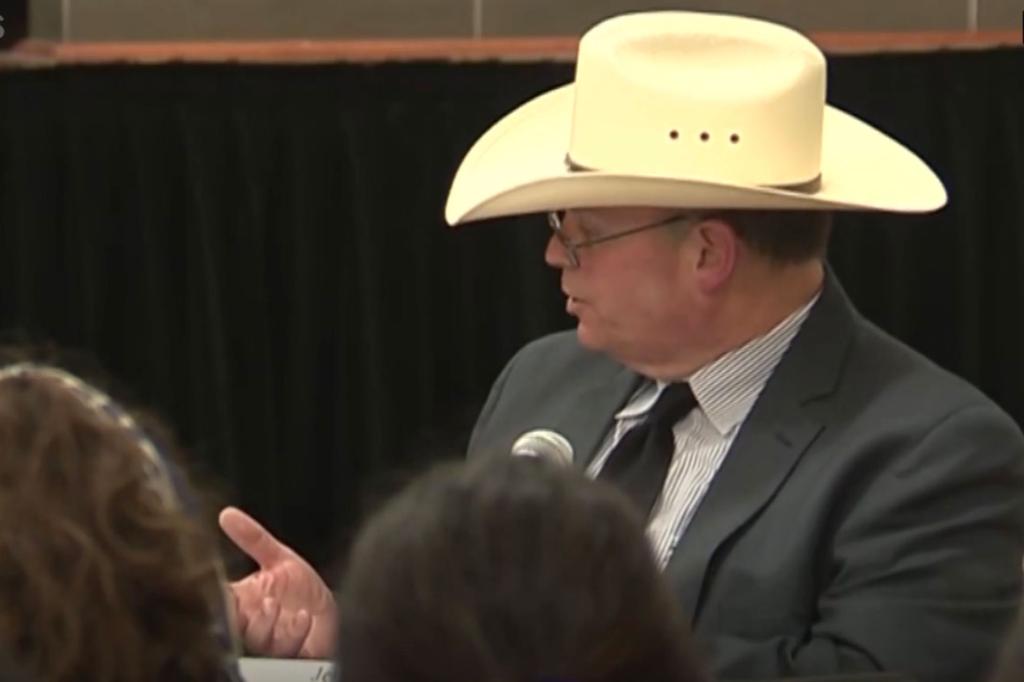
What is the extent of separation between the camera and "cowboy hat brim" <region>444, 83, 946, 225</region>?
1.83m

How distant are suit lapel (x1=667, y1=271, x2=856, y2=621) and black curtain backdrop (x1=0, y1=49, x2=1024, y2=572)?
3.01 ft

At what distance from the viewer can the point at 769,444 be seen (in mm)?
1776

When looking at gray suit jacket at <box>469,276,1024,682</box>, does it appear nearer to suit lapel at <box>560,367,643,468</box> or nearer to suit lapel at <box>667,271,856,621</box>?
suit lapel at <box>667,271,856,621</box>

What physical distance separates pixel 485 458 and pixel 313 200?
6.52 feet

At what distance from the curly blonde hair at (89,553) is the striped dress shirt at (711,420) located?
30.7 inches

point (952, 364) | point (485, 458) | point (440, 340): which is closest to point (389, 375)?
point (440, 340)

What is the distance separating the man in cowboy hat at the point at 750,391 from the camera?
1677 mm

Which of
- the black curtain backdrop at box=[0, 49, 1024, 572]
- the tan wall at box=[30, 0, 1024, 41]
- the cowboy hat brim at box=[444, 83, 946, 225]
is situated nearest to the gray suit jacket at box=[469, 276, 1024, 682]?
the cowboy hat brim at box=[444, 83, 946, 225]

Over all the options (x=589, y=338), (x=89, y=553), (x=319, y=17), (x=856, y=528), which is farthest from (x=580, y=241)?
(x=319, y=17)

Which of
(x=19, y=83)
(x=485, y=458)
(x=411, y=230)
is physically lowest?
(x=411, y=230)

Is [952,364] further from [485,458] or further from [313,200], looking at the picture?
[485,458]

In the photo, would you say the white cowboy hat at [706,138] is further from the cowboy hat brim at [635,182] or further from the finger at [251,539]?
the finger at [251,539]

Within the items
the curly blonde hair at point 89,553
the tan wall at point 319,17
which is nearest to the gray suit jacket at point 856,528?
the curly blonde hair at point 89,553

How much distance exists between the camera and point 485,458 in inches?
36.7
